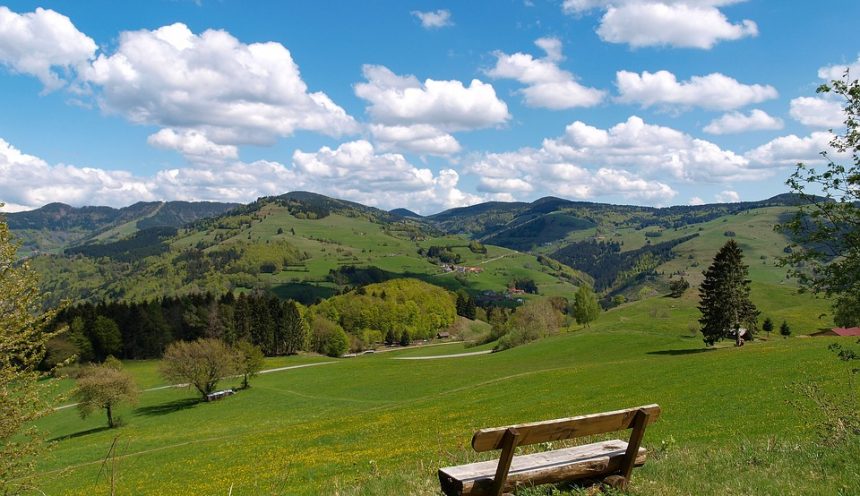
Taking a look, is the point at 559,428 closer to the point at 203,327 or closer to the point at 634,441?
the point at 634,441

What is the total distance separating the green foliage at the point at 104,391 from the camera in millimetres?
59344

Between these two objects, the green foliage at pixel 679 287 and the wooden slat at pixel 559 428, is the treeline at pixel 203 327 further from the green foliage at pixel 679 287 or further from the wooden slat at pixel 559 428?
the wooden slat at pixel 559 428

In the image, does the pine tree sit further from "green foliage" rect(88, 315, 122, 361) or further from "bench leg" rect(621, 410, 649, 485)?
"green foliage" rect(88, 315, 122, 361)

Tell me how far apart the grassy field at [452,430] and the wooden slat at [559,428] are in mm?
1458

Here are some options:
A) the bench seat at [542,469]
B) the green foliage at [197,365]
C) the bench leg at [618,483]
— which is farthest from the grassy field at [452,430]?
the green foliage at [197,365]

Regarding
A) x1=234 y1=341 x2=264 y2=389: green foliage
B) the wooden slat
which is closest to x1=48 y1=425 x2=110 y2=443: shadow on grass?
x1=234 y1=341 x2=264 y2=389: green foliage

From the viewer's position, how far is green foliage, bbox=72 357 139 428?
59.3 meters

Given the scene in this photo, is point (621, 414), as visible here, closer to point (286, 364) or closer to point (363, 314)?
point (286, 364)

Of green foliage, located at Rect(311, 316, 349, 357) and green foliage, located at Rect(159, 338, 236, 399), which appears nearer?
green foliage, located at Rect(159, 338, 236, 399)

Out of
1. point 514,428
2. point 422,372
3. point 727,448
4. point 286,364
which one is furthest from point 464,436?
point 286,364

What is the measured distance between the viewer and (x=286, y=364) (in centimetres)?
11475

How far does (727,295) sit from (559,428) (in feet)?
219

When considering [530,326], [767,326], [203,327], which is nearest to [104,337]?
[203,327]

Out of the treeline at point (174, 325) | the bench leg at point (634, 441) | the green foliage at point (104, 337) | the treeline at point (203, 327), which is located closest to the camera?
the bench leg at point (634, 441)
